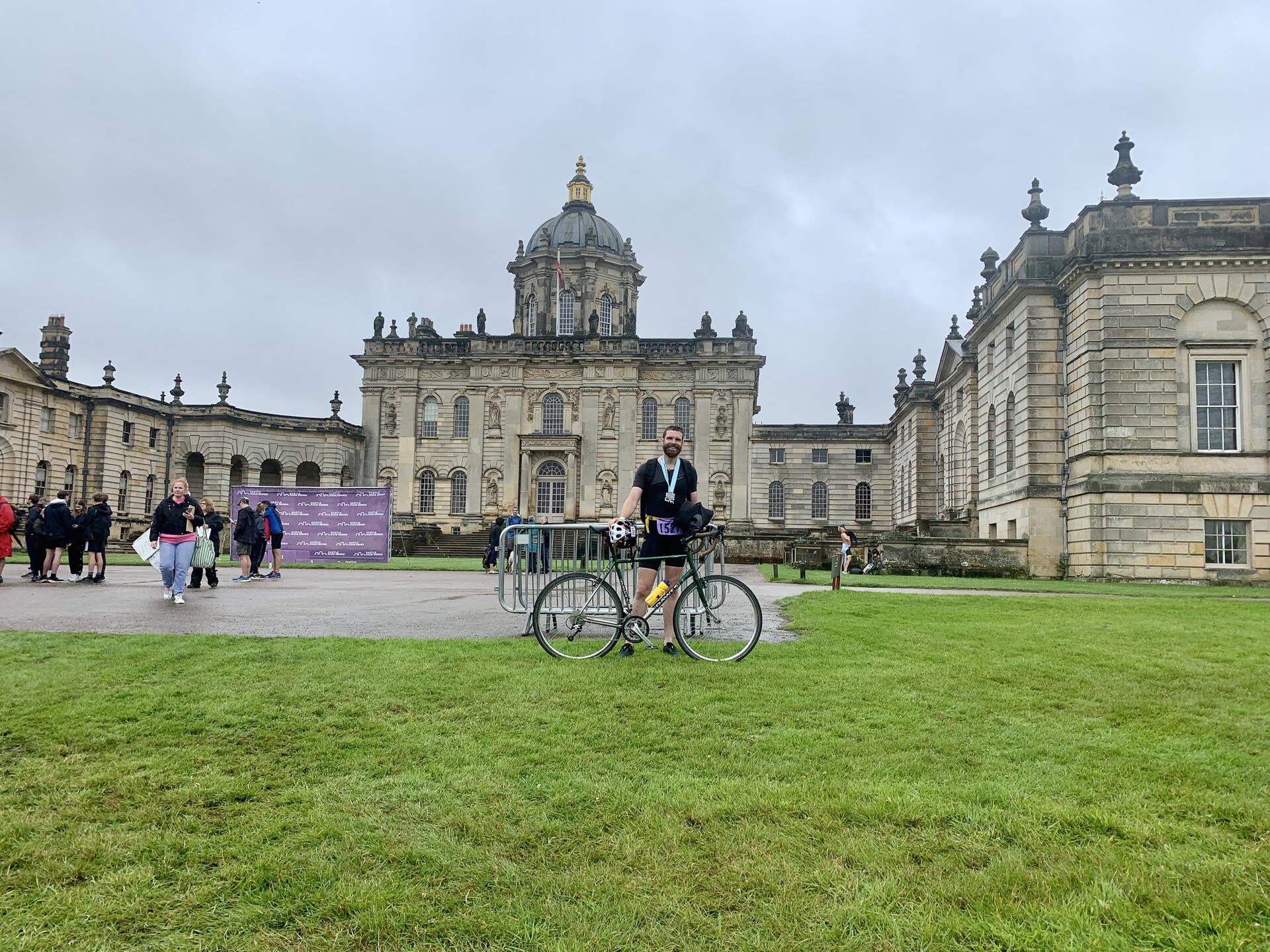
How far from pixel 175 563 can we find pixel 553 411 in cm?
4104

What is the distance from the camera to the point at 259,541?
18969 mm

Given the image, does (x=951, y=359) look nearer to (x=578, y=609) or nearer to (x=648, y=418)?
(x=648, y=418)

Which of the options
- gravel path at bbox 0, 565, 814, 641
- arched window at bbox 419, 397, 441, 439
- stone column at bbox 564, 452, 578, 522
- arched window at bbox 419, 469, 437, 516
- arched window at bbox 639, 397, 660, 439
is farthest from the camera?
arched window at bbox 419, 397, 441, 439

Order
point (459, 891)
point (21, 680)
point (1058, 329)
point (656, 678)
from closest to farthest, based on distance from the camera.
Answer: point (459, 891)
point (21, 680)
point (656, 678)
point (1058, 329)

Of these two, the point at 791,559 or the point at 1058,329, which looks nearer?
the point at 1058,329

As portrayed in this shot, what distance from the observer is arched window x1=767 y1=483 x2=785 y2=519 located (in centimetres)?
5334

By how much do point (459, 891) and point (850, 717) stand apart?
288cm

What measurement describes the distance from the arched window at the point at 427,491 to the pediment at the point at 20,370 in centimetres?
2003

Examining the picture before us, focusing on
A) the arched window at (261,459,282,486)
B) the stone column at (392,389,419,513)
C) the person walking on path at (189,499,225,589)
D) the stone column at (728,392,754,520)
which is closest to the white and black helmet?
the person walking on path at (189,499,225,589)

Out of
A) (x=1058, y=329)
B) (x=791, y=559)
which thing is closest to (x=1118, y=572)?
(x=1058, y=329)

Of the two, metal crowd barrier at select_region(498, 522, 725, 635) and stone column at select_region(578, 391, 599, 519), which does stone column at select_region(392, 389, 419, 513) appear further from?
metal crowd barrier at select_region(498, 522, 725, 635)

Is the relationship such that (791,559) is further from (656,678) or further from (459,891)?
(459,891)

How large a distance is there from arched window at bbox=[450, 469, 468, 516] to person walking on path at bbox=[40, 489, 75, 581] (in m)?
35.5

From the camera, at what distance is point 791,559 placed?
1189 inches
